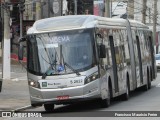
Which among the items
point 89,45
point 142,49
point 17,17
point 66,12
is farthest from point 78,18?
point 66,12

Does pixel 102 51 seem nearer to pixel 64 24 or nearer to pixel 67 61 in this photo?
pixel 67 61

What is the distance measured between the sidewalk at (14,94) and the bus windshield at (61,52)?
2318 mm

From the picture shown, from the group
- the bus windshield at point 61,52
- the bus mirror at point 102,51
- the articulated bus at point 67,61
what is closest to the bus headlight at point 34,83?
the articulated bus at point 67,61

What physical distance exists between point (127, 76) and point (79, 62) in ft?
18.4

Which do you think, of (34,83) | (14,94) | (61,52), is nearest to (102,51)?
(61,52)

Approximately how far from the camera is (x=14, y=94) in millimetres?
25484

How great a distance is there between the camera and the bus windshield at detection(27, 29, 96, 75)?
17.9 meters

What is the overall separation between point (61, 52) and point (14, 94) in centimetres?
A: 806

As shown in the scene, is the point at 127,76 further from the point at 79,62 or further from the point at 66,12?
the point at 66,12

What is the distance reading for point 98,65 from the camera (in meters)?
18.2

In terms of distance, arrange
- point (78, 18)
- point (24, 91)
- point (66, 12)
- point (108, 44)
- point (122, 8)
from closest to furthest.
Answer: point (78, 18)
point (108, 44)
point (24, 91)
point (66, 12)
point (122, 8)

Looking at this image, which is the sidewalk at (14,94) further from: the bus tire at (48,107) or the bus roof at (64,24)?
the bus roof at (64,24)

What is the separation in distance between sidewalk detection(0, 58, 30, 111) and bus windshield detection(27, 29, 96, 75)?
7.60ft

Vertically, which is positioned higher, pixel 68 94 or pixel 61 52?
pixel 61 52
